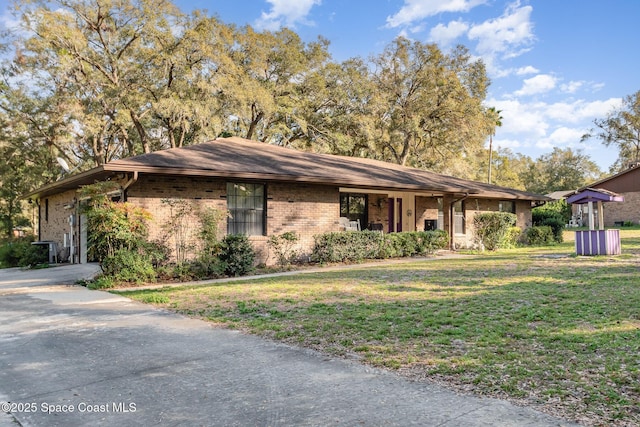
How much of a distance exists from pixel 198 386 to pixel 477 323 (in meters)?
3.60

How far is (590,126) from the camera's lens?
5375cm

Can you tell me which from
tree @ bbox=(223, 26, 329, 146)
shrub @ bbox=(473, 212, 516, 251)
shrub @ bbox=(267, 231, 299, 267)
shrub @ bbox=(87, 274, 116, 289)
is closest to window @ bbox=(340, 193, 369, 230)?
shrub @ bbox=(267, 231, 299, 267)

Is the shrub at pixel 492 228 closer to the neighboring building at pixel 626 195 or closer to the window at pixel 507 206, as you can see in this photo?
the window at pixel 507 206

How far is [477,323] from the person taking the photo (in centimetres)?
577

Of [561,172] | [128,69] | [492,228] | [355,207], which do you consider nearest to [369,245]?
[355,207]

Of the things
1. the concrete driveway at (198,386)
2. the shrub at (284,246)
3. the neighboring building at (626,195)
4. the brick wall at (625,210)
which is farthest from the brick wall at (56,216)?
the brick wall at (625,210)

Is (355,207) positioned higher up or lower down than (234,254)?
higher up

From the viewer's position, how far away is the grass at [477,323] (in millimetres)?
3678

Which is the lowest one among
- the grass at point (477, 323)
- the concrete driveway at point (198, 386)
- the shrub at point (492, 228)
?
the concrete driveway at point (198, 386)

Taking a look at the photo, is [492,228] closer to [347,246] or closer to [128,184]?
[347,246]

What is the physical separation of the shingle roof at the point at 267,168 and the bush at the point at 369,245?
1.69 metres

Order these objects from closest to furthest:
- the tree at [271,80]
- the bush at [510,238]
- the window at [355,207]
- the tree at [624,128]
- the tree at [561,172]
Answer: the window at [355,207] → the bush at [510,238] → the tree at [271,80] → the tree at [624,128] → the tree at [561,172]

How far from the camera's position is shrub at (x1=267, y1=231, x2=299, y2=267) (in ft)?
43.4

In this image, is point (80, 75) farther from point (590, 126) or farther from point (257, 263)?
point (590, 126)
